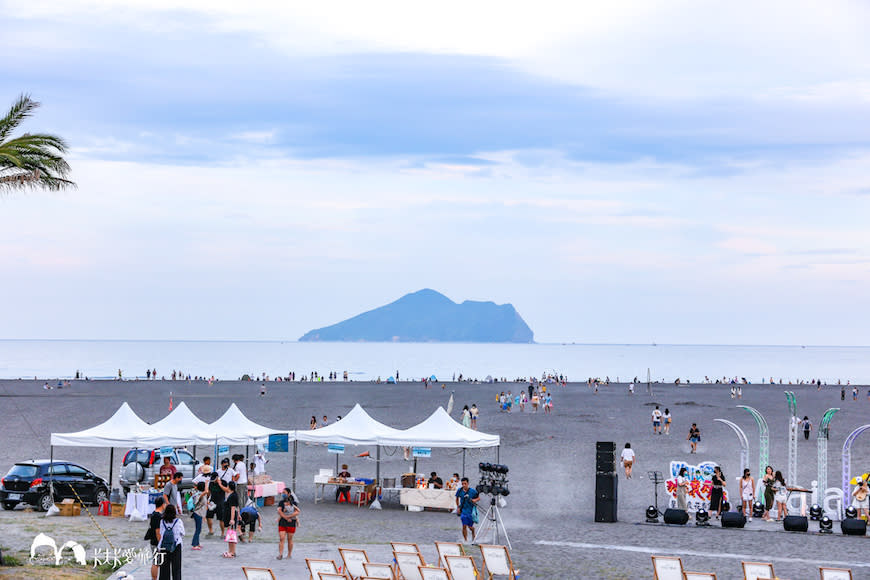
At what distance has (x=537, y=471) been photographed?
3331 cm

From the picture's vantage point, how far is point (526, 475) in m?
32.2

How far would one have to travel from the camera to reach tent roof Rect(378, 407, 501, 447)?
2525 cm

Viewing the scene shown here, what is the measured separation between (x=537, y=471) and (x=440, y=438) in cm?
907

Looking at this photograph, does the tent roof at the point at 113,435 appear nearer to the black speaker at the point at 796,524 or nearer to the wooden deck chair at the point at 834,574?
the black speaker at the point at 796,524

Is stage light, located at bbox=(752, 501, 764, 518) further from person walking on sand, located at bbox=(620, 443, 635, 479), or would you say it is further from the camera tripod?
person walking on sand, located at bbox=(620, 443, 635, 479)

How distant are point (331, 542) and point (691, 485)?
10133 mm

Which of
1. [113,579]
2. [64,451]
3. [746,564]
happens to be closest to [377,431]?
[113,579]

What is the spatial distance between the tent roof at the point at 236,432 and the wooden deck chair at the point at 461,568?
1204 centimetres

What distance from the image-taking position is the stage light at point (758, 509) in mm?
24094

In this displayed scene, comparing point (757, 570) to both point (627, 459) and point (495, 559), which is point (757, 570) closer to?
point (495, 559)

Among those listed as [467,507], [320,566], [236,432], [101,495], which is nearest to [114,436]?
[101,495]

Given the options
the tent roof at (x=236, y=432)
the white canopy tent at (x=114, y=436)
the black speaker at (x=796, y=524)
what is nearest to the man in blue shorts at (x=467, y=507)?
the tent roof at (x=236, y=432)

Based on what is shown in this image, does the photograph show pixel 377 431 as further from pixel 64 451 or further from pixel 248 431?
pixel 64 451
